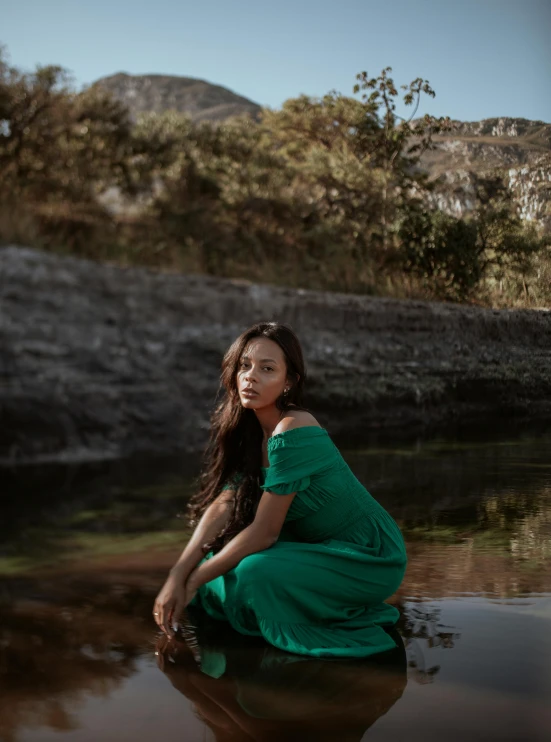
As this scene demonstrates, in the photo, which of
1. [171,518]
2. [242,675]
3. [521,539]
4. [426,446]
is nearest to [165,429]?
[426,446]

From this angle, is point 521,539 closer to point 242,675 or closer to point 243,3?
point 242,675

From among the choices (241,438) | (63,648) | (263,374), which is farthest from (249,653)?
(263,374)

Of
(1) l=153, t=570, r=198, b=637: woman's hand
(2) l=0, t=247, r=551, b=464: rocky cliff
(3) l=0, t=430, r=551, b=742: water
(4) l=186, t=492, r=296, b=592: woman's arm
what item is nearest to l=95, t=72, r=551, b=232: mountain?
(2) l=0, t=247, r=551, b=464: rocky cliff

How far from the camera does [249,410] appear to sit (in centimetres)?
213

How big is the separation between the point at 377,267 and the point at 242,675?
19.9 feet

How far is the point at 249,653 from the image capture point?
6.07 ft

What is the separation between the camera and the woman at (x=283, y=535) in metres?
1.81

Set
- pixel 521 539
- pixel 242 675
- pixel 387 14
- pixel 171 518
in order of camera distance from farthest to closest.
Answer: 1. pixel 387 14
2. pixel 171 518
3. pixel 521 539
4. pixel 242 675

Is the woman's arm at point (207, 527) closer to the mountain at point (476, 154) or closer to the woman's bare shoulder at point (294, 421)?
the woman's bare shoulder at point (294, 421)

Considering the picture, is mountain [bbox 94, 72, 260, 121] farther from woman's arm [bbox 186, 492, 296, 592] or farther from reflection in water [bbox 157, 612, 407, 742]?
reflection in water [bbox 157, 612, 407, 742]

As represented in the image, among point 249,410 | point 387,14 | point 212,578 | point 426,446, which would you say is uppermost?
point 387,14

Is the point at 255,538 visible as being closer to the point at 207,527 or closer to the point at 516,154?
the point at 207,527

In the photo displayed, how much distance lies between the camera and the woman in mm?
1808

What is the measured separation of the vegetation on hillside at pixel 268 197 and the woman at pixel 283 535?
4.38 meters
